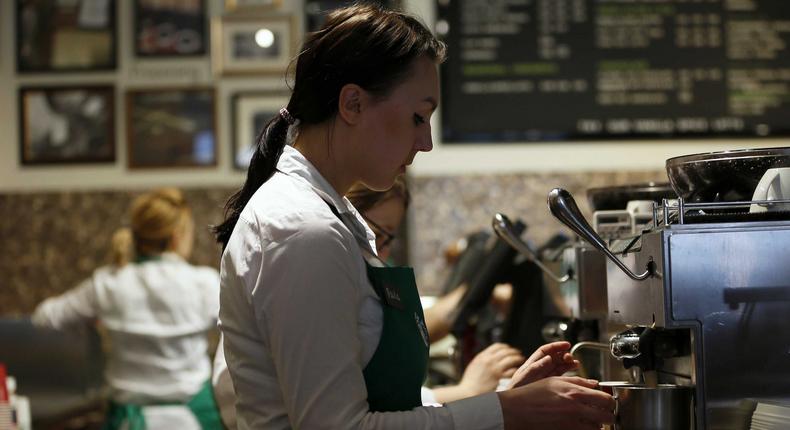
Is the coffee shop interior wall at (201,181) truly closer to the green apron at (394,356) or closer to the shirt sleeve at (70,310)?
the shirt sleeve at (70,310)

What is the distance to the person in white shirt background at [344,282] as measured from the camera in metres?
1.16

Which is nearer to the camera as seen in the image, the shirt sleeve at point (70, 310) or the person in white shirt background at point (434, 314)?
the person in white shirt background at point (434, 314)

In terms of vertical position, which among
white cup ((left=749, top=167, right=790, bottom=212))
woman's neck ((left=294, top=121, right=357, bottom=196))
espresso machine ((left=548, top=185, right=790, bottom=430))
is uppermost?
woman's neck ((left=294, top=121, right=357, bottom=196))

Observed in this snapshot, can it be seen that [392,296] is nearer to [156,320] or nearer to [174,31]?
[156,320]

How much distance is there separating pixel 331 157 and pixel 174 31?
3.00m

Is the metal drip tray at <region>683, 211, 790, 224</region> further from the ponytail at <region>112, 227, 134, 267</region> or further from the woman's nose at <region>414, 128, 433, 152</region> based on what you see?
the ponytail at <region>112, 227, 134, 267</region>

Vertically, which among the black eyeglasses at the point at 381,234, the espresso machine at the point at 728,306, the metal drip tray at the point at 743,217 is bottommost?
the espresso machine at the point at 728,306

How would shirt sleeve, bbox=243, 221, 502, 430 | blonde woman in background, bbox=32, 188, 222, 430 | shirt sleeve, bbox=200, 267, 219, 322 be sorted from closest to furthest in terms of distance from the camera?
shirt sleeve, bbox=243, 221, 502, 430, blonde woman in background, bbox=32, 188, 222, 430, shirt sleeve, bbox=200, 267, 219, 322

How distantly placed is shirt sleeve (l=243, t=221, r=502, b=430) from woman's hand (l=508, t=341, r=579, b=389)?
0.68 feet

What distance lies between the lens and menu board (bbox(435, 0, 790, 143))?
4031mm

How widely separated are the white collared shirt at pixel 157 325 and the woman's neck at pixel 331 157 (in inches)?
90.6

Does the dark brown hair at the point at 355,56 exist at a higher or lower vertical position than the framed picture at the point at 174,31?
lower

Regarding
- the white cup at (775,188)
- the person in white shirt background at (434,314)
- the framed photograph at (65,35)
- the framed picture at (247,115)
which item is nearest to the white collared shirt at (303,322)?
the white cup at (775,188)

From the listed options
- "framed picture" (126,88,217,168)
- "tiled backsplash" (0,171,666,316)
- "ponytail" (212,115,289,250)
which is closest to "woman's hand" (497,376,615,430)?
"ponytail" (212,115,289,250)
